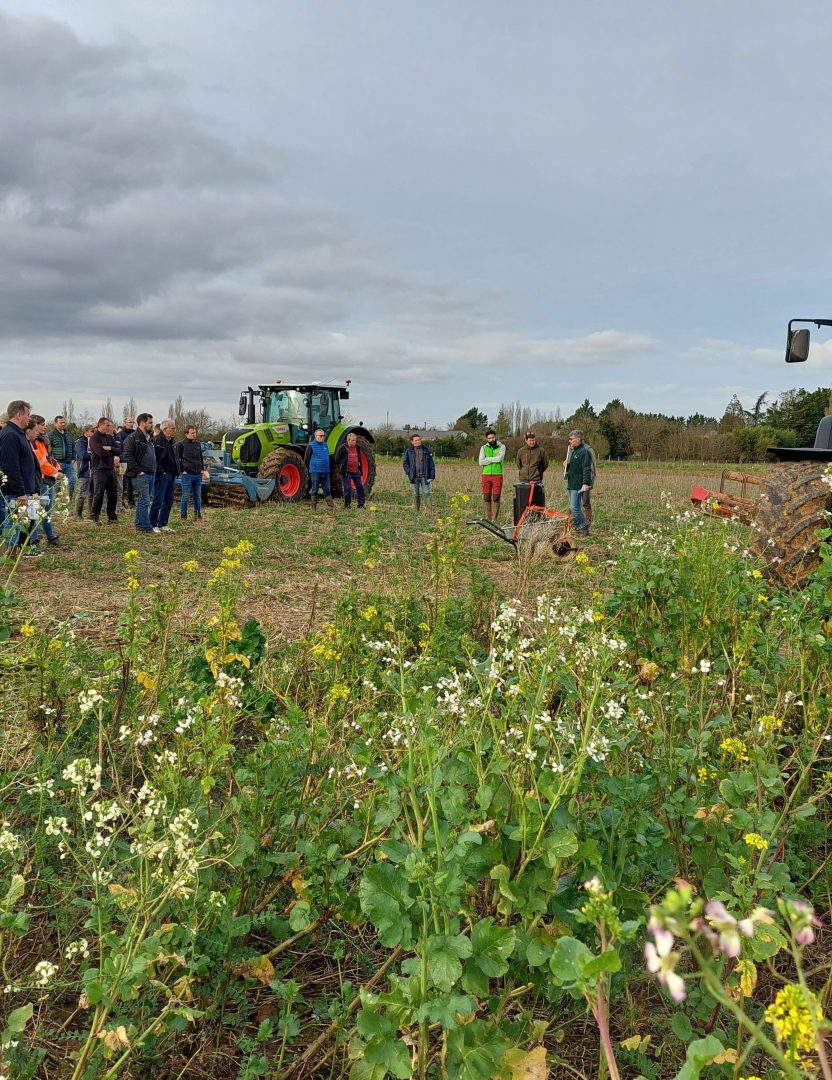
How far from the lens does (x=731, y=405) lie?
200 feet

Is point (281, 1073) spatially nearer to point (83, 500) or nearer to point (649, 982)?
point (649, 982)

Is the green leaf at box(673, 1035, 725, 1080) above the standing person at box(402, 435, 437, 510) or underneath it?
underneath

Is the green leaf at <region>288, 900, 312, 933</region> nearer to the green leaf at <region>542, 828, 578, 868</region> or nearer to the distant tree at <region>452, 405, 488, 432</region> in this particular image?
the green leaf at <region>542, 828, 578, 868</region>

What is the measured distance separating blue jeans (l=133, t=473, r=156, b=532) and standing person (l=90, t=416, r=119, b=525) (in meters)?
0.69

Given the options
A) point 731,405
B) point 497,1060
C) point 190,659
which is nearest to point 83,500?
point 190,659

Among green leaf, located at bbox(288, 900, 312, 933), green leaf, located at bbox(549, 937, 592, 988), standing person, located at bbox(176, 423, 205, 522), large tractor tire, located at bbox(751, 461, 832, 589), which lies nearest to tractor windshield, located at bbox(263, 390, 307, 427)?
standing person, located at bbox(176, 423, 205, 522)

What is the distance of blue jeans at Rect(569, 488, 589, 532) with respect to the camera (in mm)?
11113

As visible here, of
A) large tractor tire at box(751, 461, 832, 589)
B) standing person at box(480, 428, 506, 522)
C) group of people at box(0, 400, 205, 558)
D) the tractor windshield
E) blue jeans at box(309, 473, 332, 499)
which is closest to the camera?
large tractor tire at box(751, 461, 832, 589)

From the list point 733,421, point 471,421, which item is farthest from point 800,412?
point 471,421

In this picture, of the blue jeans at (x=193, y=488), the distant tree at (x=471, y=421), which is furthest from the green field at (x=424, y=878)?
the distant tree at (x=471, y=421)

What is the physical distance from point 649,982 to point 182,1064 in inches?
49.0

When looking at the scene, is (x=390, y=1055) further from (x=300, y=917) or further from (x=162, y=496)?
(x=162, y=496)

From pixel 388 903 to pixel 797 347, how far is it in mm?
6669

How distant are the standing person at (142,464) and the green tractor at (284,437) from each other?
3.64 metres
